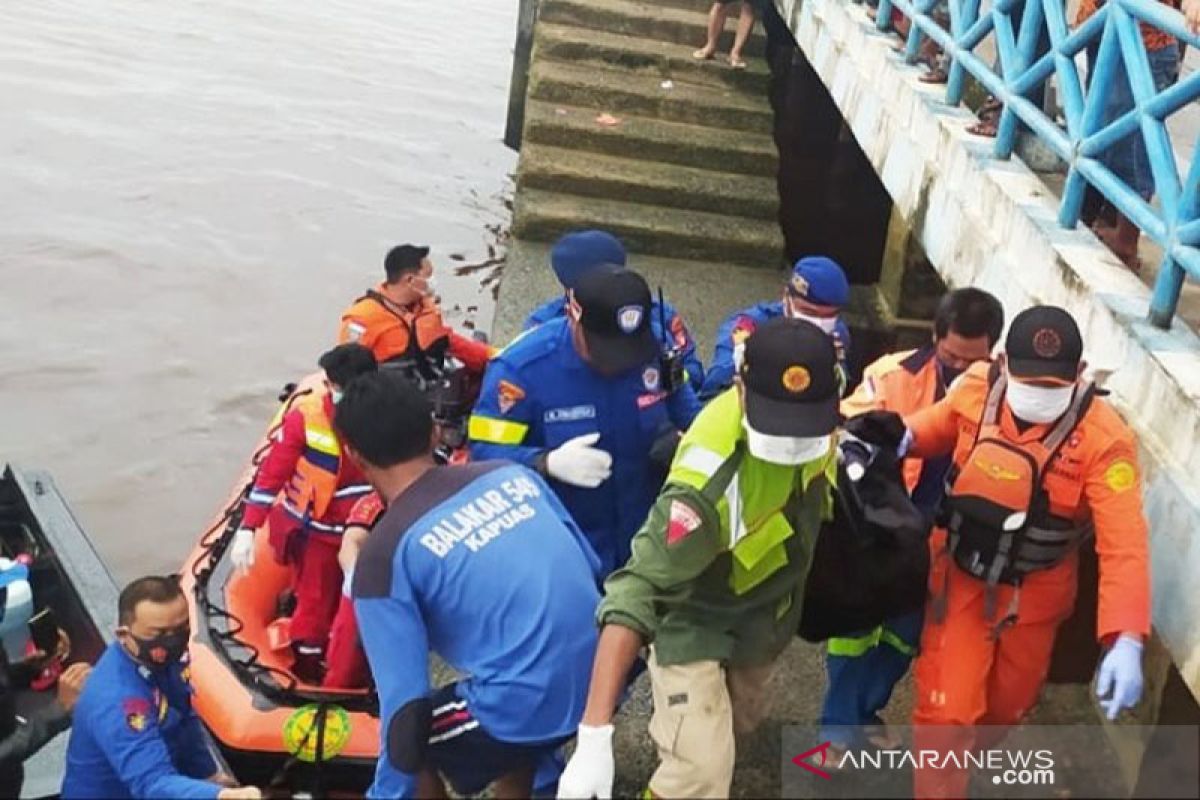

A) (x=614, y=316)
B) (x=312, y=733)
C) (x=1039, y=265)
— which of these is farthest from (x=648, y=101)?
(x=312, y=733)

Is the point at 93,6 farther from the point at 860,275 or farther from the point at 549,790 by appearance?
the point at 549,790

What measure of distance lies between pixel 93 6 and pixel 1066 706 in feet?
58.5

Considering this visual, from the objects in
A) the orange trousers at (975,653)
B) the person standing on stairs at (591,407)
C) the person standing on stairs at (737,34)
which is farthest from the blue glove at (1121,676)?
the person standing on stairs at (737,34)

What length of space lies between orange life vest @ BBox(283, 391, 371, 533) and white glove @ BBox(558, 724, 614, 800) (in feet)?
6.68

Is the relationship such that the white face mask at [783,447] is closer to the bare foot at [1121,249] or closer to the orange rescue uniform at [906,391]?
the orange rescue uniform at [906,391]

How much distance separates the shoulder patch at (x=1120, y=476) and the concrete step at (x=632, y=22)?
26.3ft

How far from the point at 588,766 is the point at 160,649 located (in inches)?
53.6

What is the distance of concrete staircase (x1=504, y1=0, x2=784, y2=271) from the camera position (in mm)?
8844

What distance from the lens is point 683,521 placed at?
2.79 meters

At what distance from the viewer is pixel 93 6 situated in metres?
18.5

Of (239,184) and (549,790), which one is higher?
(549,790)

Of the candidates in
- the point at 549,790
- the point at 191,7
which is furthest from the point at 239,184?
the point at 549,790

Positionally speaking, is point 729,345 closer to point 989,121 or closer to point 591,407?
point 591,407

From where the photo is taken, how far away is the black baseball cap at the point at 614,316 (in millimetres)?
3686
